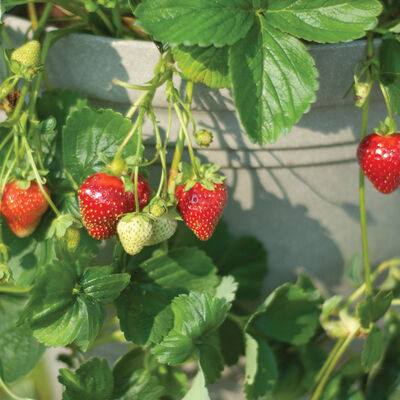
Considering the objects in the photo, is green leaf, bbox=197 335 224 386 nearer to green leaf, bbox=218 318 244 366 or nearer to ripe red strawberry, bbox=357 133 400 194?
green leaf, bbox=218 318 244 366

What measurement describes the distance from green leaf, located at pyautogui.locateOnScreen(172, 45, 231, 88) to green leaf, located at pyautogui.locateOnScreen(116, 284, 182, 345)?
265 mm

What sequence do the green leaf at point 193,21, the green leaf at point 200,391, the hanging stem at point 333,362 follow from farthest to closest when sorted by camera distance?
the hanging stem at point 333,362
the green leaf at point 200,391
the green leaf at point 193,21

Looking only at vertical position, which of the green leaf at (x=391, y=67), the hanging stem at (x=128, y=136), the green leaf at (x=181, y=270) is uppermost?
the green leaf at (x=391, y=67)

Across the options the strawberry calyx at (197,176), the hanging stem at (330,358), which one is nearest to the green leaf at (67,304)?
the strawberry calyx at (197,176)

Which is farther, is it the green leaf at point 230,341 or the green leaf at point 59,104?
the green leaf at point 230,341

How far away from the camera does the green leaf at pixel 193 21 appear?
0.55 metres

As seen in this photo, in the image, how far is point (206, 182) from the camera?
0.61 metres

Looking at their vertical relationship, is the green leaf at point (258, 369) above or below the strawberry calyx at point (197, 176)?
below

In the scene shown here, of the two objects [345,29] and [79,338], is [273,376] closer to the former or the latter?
[79,338]

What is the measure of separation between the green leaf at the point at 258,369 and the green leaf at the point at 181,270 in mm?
93

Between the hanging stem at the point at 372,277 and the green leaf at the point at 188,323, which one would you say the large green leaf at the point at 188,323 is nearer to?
the green leaf at the point at 188,323

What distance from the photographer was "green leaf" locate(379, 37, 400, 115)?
25.4 inches

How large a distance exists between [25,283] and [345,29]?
18.7 inches

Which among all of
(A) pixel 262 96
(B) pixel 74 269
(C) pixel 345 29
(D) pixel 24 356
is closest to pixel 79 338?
(B) pixel 74 269
